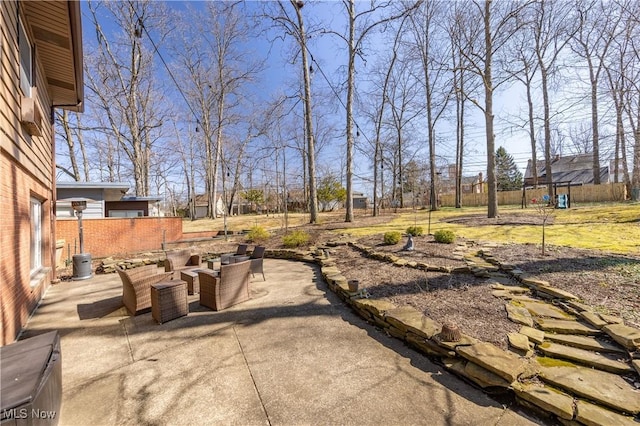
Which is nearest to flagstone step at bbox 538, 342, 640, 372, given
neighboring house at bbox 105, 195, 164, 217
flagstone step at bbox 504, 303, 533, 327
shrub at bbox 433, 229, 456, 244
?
flagstone step at bbox 504, 303, 533, 327

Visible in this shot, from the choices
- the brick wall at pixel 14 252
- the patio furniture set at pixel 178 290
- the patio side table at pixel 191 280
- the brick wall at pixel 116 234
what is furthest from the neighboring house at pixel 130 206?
the patio furniture set at pixel 178 290

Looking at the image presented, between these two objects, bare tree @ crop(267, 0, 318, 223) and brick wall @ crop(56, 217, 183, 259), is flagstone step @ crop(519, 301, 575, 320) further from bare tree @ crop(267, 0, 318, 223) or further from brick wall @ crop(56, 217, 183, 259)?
brick wall @ crop(56, 217, 183, 259)

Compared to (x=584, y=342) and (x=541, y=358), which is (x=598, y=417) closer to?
(x=541, y=358)

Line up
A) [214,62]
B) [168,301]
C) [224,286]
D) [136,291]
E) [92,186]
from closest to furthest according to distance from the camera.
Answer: [168,301], [136,291], [224,286], [92,186], [214,62]

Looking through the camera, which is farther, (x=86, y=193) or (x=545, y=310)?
(x=86, y=193)

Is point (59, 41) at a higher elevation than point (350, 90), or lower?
lower

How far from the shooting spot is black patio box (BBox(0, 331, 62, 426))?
1273 mm

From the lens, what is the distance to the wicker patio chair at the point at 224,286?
3941 mm

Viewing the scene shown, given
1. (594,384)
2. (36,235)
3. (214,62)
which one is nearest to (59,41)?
(36,235)

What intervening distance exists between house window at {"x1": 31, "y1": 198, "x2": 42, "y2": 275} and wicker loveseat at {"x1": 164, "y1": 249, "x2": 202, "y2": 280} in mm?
1991

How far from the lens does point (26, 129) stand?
3.74m

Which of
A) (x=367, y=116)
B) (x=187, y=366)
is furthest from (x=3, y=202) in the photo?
(x=367, y=116)

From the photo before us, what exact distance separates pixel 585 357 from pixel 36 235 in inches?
309

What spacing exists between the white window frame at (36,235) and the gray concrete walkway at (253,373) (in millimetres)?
1338
